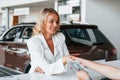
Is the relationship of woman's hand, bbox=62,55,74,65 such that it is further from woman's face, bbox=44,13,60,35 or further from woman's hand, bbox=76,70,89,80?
woman's face, bbox=44,13,60,35

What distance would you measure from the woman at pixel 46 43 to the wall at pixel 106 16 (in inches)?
291

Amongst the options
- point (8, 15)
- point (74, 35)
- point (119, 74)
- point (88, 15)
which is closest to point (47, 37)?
point (119, 74)

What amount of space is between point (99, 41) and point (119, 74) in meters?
4.17

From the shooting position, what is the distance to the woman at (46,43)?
2.39 metres

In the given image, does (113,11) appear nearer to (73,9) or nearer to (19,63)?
(73,9)

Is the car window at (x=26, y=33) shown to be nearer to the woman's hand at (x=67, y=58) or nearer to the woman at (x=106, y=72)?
the woman's hand at (x=67, y=58)

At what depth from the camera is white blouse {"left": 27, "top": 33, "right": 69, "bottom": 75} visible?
2.21 m

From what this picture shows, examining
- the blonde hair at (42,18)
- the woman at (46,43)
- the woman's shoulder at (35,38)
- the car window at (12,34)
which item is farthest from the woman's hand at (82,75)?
the car window at (12,34)

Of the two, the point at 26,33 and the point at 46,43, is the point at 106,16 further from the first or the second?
the point at 46,43

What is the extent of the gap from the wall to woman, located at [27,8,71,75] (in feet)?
Answer: 24.3

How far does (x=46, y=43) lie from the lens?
8.41ft

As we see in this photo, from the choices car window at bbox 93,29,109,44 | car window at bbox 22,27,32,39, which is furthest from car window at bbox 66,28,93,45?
car window at bbox 22,27,32,39

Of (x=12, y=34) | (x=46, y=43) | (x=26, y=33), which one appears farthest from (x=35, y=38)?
(x=12, y=34)

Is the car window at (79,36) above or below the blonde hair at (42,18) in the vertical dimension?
below
